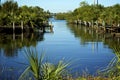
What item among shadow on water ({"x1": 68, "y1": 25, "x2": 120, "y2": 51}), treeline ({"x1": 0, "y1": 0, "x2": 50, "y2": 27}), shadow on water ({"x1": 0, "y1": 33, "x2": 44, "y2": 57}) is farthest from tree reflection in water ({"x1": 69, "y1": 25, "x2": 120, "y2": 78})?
treeline ({"x1": 0, "y1": 0, "x2": 50, "y2": 27})

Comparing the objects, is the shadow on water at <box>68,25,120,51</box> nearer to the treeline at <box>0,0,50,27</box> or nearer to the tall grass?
the treeline at <box>0,0,50,27</box>

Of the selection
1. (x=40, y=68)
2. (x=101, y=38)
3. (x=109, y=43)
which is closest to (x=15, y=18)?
(x=101, y=38)

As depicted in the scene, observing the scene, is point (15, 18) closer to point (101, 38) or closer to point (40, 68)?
point (101, 38)

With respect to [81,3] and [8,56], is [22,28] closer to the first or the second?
[8,56]

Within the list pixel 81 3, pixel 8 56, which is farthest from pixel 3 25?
pixel 81 3

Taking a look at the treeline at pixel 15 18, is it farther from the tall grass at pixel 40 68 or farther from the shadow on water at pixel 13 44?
the tall grass at pixel 40 68

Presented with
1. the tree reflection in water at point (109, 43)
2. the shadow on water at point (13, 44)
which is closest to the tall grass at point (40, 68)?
the tree reflection in water at point (109, 43)

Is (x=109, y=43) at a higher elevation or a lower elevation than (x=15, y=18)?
lower

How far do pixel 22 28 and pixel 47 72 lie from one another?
5324cm

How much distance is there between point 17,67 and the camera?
22.5 m

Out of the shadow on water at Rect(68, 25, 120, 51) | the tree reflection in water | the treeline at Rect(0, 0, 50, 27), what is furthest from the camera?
the treeline at Rect(0, 0, 50, 27)

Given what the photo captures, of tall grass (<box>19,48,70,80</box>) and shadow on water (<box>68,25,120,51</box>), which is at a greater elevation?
tall grass (<box>19,48,70,80</box>)

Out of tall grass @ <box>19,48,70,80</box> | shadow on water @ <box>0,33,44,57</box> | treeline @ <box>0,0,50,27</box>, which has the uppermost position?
treeline @ <box>0,0,50,27</box>

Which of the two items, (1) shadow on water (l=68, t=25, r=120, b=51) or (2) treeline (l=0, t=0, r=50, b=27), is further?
(2) treeline (l=0, t=0, r=50, b=27)
